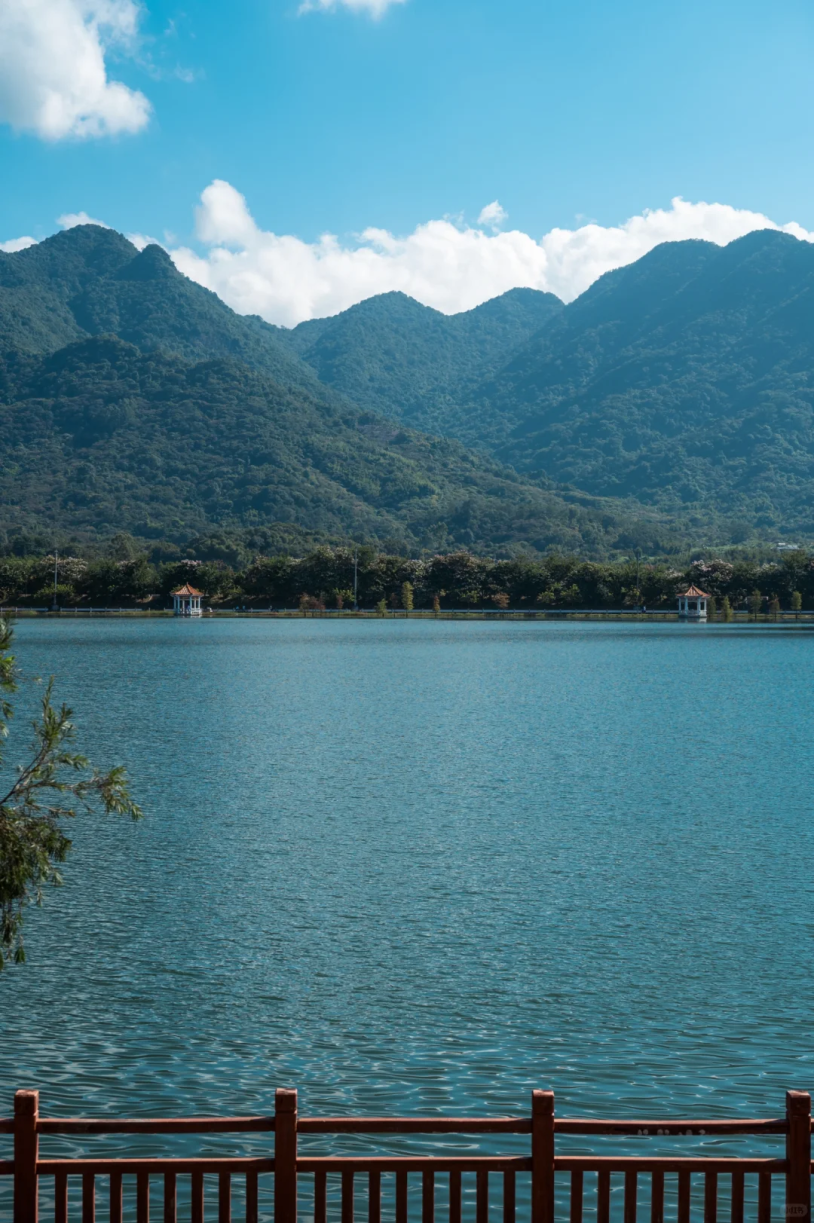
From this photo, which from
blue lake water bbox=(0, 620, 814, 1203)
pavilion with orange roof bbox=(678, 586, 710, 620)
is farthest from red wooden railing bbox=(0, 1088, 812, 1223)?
pavilion with orange roof bbox=(678, 586, 710, 620)

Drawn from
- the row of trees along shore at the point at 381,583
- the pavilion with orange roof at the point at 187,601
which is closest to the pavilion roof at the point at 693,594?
the row of trees along shore at the point at 381,583

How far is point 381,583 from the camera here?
12938cm

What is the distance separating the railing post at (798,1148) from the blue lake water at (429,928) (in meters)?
3.43

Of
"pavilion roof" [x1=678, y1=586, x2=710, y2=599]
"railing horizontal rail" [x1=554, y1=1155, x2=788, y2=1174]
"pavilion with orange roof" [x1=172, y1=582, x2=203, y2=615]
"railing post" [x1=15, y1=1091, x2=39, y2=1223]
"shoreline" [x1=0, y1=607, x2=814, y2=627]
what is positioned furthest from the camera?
"pavilion with orange roof" [x1=172, y1=582, x2=203, y2=615]

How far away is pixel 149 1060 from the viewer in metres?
10.5

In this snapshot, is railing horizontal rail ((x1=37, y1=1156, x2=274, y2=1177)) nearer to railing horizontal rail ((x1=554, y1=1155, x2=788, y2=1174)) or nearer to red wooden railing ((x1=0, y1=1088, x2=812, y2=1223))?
red wooden railing ((x1=0, y1=1088, x2=812, y2=1223))

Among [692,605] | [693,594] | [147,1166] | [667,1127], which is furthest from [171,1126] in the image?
[692,605]

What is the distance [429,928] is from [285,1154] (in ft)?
29.5

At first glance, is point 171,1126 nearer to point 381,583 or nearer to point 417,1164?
point 417,1164

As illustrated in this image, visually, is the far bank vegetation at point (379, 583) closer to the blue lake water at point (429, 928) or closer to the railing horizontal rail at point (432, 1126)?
the blue lake water at point (429, 928)

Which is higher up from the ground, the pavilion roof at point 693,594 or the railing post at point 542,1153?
the pavilion roof at point 693,594

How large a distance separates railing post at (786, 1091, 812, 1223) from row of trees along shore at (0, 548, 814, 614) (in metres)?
120

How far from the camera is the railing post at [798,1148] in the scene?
5.59 meters

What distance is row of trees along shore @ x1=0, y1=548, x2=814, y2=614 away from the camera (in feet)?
410
